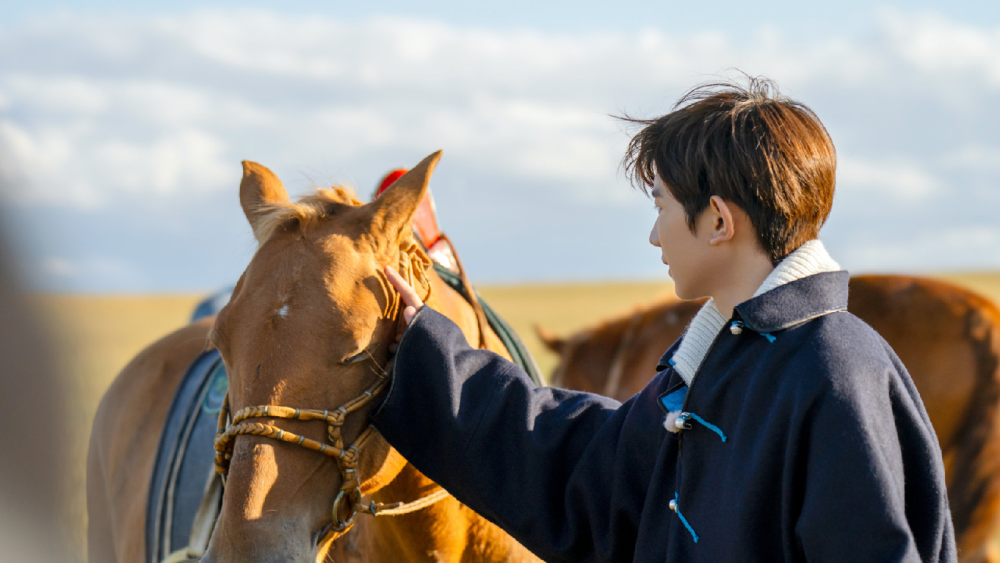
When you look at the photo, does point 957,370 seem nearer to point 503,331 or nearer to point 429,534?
point 503,331

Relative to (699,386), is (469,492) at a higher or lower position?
lower

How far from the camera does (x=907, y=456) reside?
4.70 ft

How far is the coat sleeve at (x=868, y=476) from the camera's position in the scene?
129cm

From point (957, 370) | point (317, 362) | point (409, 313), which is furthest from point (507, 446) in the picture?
point (957, 370)

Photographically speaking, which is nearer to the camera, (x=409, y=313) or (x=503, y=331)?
(x=409, y=313)

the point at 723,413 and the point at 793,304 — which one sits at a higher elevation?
the point at 793,304

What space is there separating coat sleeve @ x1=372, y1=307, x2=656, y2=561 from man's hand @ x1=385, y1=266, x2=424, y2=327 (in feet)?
0.07

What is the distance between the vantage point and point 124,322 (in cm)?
3672

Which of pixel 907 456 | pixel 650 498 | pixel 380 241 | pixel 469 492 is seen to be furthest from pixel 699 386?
pixel 380 241

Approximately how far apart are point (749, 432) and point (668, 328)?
4501 millimetres

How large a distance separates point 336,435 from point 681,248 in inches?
33.4

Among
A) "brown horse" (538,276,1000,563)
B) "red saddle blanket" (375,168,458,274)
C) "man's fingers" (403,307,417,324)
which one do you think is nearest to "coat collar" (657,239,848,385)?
"man's fingers" (403,307,417,324)

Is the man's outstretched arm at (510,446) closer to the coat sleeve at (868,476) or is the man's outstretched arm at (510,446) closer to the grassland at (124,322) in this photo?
the coat sleeve at (868,476)

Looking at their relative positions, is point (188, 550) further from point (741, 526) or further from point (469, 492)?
point (741, 526)
